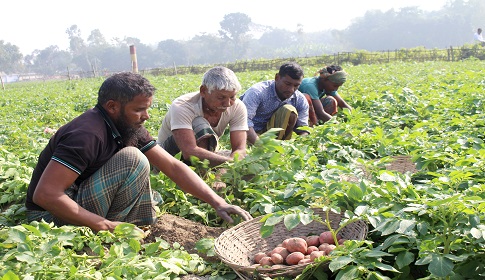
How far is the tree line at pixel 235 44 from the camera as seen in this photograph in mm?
84375

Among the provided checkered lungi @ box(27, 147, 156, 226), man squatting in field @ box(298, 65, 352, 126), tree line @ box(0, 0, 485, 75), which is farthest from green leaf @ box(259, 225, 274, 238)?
tree line @ box(0, 0, 485, 75)

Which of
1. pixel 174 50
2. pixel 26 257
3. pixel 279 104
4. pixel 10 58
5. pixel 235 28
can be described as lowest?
pixel 26 257

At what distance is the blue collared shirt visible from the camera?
515 cm

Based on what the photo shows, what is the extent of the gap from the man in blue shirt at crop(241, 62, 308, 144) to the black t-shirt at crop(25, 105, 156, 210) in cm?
219

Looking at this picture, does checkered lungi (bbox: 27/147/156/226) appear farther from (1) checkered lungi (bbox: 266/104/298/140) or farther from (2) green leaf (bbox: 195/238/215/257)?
(1) checkered lungi (bbox: 266/104/298/140)

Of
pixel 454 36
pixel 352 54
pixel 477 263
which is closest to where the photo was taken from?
pixel 477 263

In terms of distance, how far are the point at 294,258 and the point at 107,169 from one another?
3.65 ft

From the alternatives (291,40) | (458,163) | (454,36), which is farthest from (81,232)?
(291,40)

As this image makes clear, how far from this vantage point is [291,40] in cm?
12206

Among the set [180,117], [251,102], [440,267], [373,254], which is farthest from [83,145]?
[251,102]

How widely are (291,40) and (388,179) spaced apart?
122230mm

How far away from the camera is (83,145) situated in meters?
2.60

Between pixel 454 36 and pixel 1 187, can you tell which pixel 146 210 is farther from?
pixel 454 36

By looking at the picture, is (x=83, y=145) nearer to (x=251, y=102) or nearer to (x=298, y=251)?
(x=298, y=251)
